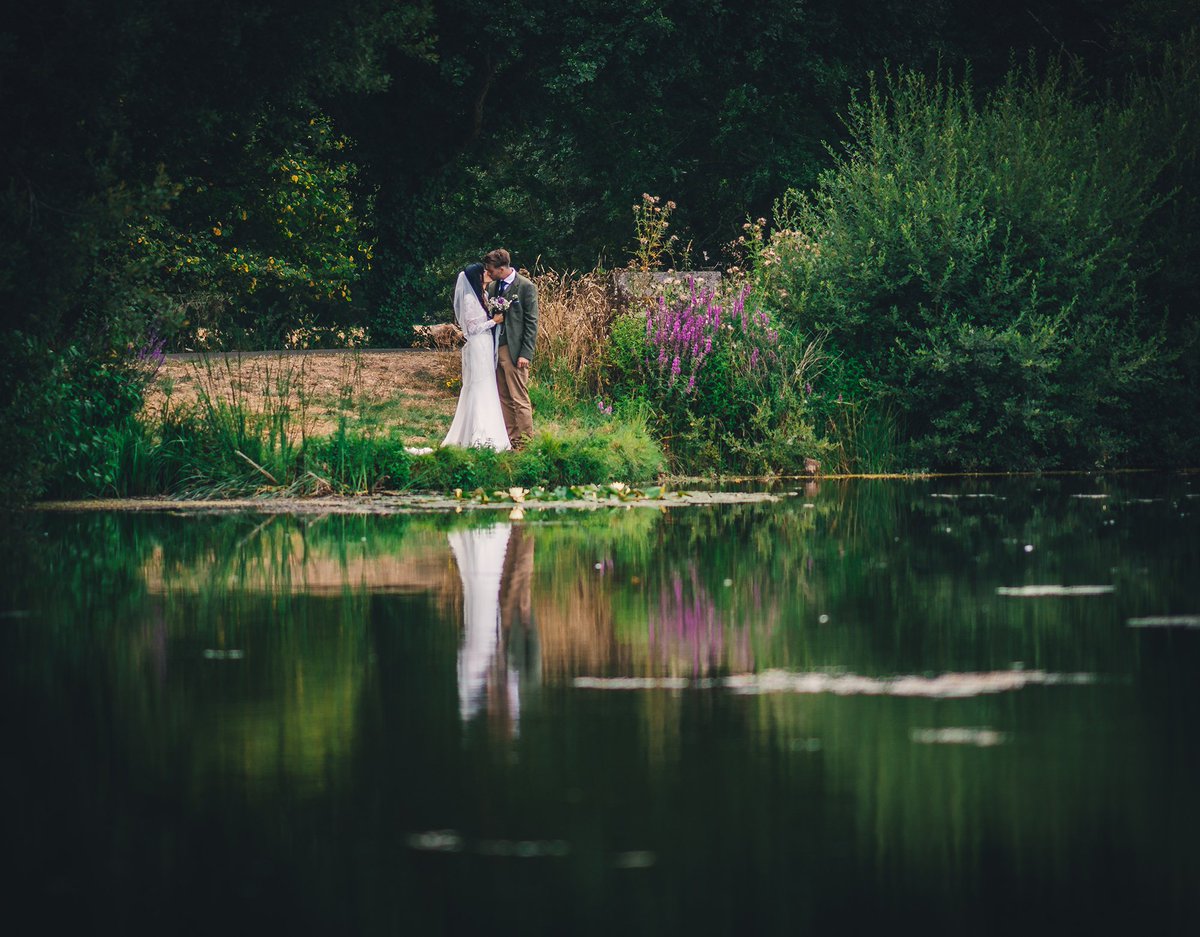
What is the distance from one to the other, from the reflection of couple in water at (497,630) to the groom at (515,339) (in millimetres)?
7092

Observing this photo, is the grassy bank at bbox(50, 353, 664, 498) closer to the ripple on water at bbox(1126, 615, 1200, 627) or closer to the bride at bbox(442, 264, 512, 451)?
the bride at bbox(442, 264, 512, 451)

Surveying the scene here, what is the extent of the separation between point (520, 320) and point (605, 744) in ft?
48.8

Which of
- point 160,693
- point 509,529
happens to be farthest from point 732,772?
point 509,529

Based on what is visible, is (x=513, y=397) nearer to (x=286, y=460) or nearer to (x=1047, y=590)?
(x=286, y=460)

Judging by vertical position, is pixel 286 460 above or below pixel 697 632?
above

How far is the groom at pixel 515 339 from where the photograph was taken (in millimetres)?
21234

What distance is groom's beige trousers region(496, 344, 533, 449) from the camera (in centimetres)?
2142

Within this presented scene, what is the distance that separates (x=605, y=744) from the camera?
665 centimetres

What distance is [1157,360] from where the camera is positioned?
2370cm

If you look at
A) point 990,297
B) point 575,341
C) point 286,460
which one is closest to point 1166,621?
point 286,460

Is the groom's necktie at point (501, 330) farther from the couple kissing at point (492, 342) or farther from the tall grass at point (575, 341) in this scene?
the tall grass at point (575, 341)

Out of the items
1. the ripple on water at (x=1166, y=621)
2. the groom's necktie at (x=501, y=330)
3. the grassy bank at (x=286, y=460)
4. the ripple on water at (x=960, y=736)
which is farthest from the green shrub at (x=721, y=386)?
the ripple on water at (x=960, y=736)

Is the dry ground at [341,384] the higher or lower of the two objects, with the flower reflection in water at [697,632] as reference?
higher

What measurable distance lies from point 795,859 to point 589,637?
4005 millimetres
